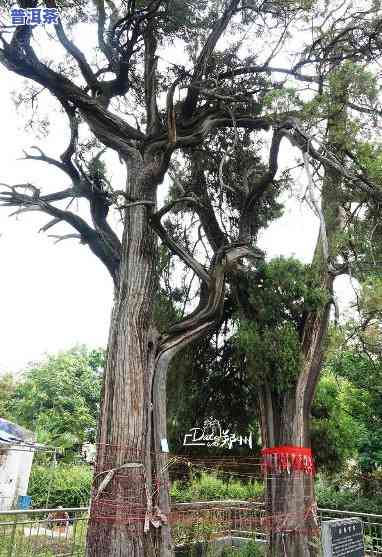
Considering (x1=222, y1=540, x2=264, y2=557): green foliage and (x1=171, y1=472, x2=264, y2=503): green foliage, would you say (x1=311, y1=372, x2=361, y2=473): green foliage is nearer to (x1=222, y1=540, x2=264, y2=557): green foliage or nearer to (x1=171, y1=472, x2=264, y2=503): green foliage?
(x1=222, y1=540, x2=264, y2=557): green foliage

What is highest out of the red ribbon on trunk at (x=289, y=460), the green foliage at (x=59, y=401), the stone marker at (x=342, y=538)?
the green foliage at (x=59, y=401)

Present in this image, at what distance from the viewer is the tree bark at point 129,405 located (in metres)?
4.39

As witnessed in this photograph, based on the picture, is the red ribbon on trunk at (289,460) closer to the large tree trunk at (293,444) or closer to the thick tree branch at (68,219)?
the large tree trunk at (293,444)

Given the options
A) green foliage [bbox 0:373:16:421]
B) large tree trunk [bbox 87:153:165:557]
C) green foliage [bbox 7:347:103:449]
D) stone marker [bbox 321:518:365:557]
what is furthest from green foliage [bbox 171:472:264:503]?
green foliage [bbox 0:373:16:421]

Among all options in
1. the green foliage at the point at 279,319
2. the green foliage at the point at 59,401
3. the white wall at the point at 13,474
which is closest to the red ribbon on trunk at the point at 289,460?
the green foliage at the point at 279,319

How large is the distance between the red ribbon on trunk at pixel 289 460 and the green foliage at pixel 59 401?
15300mm

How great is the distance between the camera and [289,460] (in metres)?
6.05

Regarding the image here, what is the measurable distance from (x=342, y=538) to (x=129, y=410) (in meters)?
2.21

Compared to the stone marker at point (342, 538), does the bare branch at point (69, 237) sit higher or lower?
→ higher

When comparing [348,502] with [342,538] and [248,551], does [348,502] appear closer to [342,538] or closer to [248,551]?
[248,551]

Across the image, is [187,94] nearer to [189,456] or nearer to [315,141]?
[315,141]

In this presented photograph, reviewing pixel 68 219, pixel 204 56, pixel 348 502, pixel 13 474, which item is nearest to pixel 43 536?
pixel 68 219

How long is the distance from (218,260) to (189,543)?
396cm

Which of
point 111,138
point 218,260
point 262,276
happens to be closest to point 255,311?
point 262,276
